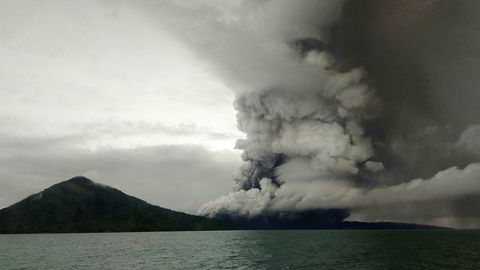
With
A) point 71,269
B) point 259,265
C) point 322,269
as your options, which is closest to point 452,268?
point 322,269

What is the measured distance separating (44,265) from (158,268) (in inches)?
1164

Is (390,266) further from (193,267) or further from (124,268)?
(124,268)

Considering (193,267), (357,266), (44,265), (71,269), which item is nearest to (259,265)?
(193,267)

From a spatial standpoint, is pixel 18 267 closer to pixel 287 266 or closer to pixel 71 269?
pixel 71 269

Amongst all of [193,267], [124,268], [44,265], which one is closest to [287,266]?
[193,267]

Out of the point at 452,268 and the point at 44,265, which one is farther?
the point at 44,265

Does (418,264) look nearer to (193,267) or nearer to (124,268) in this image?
(193,267)

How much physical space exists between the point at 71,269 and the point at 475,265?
277ft

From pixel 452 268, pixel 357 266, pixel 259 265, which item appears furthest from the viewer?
pixel 259 265

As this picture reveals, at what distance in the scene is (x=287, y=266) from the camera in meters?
84.5

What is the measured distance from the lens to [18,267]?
289ft

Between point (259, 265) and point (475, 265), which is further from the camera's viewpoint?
point (259, 265)

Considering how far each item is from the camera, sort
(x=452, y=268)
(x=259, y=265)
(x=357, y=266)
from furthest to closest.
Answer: (x=259, y=265) → (x=357, y=266) → (x=452, y=268)

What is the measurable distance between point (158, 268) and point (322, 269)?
113ft
